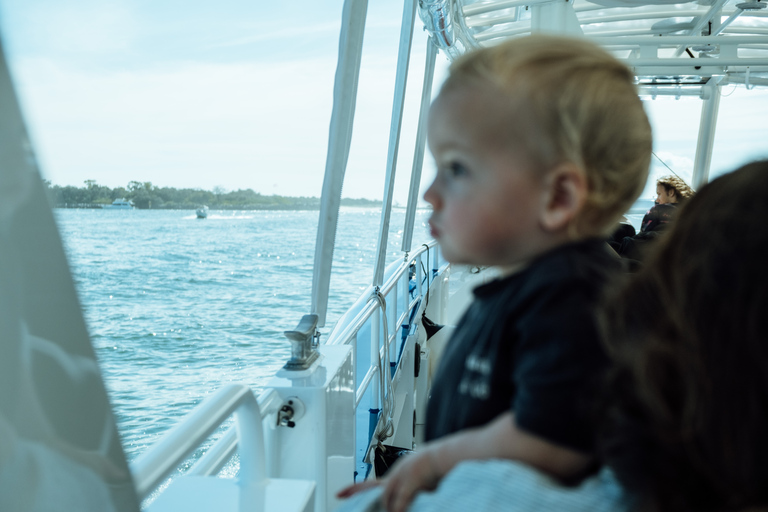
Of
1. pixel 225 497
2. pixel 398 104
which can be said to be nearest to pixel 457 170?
pixel 225 497

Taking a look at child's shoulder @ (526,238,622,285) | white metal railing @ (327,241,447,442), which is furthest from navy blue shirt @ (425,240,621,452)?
white metal railing @ (327,241,447,442)

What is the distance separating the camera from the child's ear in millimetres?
516

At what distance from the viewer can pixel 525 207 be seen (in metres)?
0.53

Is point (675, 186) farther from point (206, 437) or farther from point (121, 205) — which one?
point (206, 437)

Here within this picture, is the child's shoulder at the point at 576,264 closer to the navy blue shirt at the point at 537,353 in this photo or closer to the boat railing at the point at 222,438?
the navy blue shirt at the point at 537,353

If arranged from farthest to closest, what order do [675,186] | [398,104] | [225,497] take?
[675,186]
[398,104]
[225,497]

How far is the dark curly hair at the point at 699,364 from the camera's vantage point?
381 mm

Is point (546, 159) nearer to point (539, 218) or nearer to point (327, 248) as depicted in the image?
point (539, 218)

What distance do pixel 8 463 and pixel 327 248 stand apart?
176 cm

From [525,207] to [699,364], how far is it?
0.63ft

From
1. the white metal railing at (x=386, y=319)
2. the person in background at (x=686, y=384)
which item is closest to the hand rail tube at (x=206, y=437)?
the person in background at (x=686, y=384)

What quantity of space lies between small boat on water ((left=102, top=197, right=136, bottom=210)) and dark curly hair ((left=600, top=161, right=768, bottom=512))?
3.02 feet

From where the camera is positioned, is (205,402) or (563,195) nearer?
(563,195)

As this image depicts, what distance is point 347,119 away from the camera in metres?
2.15
